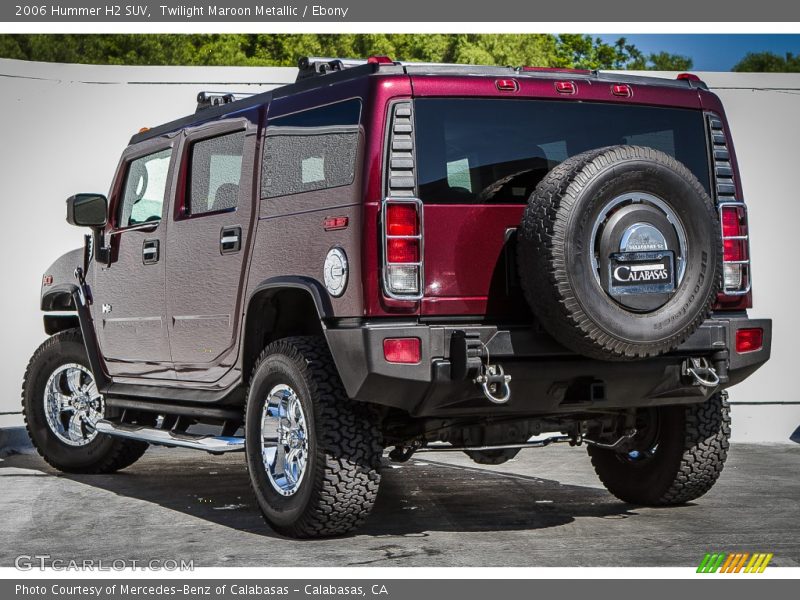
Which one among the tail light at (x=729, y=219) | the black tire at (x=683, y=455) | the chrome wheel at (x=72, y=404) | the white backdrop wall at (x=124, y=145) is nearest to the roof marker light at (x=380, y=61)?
the tail light at (x=729, y=219)

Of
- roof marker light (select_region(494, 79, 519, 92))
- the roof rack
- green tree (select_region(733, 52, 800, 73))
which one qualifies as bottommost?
roof marker light (select_region(494, 79, 519, 92))

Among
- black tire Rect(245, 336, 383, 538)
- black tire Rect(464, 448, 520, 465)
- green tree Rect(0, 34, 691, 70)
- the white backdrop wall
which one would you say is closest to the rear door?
black tire Rect(245, 336, 383, 538)

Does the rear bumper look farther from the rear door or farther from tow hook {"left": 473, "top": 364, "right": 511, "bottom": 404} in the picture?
the rear door

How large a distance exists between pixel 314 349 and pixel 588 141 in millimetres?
1660

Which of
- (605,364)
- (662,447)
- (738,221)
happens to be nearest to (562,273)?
(605,364)

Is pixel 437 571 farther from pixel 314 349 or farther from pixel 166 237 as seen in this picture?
pixel 166 237

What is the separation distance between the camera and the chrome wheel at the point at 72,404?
9.00m

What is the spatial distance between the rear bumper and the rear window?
65cm

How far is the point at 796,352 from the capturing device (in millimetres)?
11375

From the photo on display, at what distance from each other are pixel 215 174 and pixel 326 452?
2080 mm

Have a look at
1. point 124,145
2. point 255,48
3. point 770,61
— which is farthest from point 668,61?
point 124,145

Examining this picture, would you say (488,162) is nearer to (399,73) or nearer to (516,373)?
(399,73)

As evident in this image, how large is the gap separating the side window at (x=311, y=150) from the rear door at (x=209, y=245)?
214 mm

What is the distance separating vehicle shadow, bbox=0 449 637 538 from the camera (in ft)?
21.7
